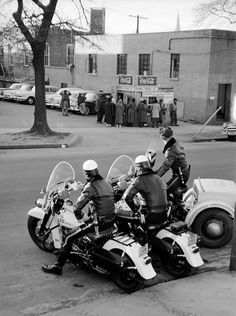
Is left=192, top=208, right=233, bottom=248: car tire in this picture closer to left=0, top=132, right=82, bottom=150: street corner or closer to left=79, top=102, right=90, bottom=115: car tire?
left=0, top=132, right=82, bottom=150: street corner

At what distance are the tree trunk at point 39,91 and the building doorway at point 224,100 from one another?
536 inches

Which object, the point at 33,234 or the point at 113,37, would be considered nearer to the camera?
the point at 33,234

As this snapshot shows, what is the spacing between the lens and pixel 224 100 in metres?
30.1

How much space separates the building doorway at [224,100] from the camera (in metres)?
29.5

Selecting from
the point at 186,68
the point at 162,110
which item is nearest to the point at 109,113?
the point at 162,110

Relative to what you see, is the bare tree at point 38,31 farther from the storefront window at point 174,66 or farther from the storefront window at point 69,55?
the storefront window at point 69,55

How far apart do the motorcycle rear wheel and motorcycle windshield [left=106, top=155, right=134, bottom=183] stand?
6.19 ft

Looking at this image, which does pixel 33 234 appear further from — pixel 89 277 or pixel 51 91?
pixel 51 91

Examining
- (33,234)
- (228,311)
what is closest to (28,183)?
(33,234)

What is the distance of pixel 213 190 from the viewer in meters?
8.10

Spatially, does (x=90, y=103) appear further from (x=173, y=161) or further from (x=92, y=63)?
(x=173, y=161)

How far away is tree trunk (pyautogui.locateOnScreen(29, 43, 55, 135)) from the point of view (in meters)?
19.5

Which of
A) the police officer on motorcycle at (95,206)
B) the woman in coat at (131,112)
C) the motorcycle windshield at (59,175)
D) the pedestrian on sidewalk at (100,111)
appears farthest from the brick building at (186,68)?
the police officer on motorcycle at (95,206)

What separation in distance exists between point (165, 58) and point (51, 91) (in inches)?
357
